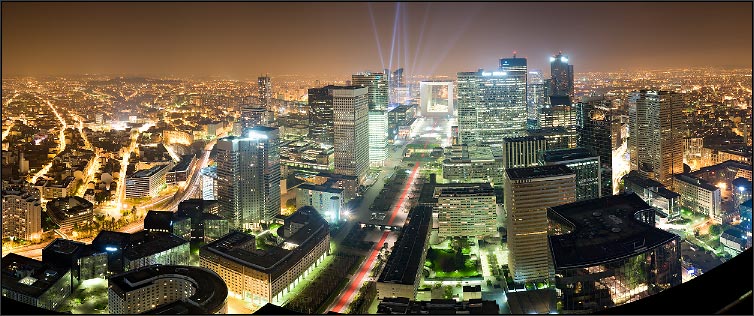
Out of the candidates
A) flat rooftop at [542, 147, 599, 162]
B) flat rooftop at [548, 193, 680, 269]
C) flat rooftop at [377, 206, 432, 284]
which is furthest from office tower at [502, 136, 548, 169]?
flat rooftop at [548, 193, 680, 269]

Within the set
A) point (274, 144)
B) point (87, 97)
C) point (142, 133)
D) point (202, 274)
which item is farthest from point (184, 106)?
point (202, 274)

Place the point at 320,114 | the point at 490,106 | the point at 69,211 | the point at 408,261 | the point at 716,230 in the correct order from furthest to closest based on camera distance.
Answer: the point at 320,114 < the point at 490,106 < the point at 69,211 < the point at 716,230 < the point at 408,261

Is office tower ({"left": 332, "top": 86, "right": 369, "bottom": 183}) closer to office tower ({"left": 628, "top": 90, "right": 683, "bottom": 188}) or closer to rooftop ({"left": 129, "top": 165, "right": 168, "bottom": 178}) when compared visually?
rooftop ({"left": 129, "top": 165, "right": 168, "bottom": 178})

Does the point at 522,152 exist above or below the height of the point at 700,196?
above

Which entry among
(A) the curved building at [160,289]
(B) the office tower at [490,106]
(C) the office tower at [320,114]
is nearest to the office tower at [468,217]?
(A) the curved building at [160,289]

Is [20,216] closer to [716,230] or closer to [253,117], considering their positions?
[253,117]

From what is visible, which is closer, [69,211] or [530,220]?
[530,220]

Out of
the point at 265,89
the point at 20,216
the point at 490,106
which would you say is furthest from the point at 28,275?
the point at 265,89

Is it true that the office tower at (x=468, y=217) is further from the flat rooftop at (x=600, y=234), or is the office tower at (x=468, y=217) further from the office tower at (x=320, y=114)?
the office tower at (x=320, y=114)
